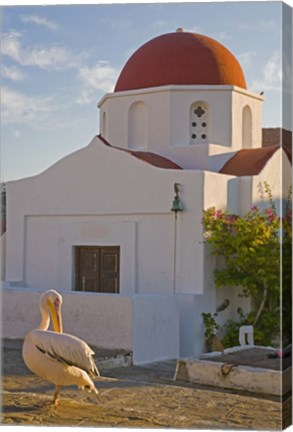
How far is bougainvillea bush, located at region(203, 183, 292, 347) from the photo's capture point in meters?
7.82

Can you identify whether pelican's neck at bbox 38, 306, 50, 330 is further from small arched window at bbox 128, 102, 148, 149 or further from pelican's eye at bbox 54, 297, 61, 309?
small arched window at bbox 128, 102, 148, 149

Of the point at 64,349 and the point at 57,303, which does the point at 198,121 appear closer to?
the point at 57,303

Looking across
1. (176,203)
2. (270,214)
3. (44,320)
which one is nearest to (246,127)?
(176,203)

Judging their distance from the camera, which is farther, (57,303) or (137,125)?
(137,125)

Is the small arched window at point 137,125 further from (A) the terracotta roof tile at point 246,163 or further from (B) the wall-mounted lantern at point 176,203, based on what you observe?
(B) the wall-mounted lantern at point 176,203

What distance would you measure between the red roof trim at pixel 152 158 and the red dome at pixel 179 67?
2.82 feet

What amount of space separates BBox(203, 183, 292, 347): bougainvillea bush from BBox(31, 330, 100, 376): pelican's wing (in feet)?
5.87

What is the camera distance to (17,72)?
312 inches

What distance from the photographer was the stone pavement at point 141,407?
6.43m

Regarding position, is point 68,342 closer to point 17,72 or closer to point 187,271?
point 17,72

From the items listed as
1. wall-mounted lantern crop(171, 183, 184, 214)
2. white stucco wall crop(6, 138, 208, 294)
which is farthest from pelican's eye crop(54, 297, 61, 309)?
wall-mounted lantern crop(171, 183, 184, 214)

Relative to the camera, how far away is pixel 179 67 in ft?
36.1

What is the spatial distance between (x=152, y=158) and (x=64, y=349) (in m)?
4.76

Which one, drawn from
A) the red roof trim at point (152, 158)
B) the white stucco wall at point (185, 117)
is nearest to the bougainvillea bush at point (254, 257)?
the red roof trim at point (152, 158)
